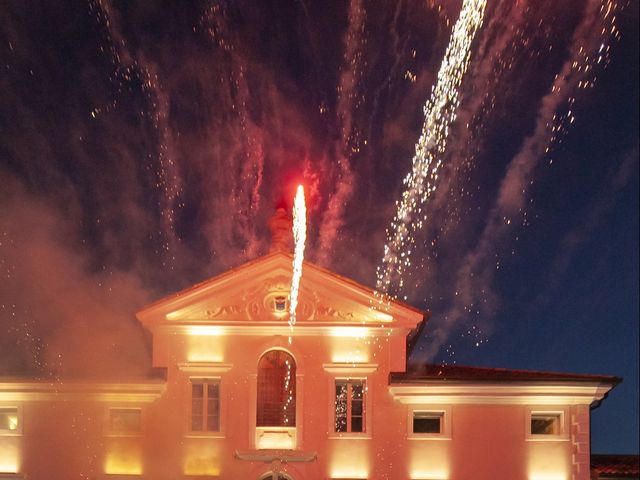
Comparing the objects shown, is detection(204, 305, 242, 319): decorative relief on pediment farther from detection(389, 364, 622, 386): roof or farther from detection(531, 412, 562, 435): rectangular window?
detection(531, 412, 562, 435): rectangular window

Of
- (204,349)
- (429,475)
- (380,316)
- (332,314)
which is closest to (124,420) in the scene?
(204,349)

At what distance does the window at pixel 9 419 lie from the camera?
29.1m

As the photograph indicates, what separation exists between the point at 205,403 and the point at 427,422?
6.53 meters

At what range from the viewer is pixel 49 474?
28.7 m

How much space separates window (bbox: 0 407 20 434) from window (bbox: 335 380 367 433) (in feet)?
31.0

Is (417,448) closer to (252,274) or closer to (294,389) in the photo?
(294,389)

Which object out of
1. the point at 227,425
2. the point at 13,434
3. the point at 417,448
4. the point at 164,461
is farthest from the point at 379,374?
the point at 13,434

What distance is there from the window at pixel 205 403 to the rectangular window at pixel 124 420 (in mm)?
1684

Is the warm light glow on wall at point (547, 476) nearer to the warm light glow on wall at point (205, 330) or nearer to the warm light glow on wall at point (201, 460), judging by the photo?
the warm light glow on wall at point (201, 460)

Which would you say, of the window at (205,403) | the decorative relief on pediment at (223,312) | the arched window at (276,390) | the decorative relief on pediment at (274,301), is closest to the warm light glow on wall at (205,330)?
the decorative relief on pediment at (223,312)

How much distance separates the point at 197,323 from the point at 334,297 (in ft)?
13.5

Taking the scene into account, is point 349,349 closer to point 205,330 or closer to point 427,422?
point 427,422

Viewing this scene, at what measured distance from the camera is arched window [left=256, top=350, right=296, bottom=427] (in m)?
29.0

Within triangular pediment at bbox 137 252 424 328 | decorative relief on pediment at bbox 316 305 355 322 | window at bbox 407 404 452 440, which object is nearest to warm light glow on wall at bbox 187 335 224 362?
triangular pediment at bbox 137 252 424 328
